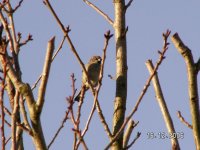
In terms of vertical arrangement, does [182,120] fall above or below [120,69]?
below

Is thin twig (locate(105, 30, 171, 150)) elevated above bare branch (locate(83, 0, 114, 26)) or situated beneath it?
situated beneath

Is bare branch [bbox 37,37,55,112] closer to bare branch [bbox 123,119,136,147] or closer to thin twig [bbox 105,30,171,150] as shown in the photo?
thin twig [bbox 105,30,171,150]

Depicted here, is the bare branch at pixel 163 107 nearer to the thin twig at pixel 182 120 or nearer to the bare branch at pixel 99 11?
the thin twig at pixel 182 120

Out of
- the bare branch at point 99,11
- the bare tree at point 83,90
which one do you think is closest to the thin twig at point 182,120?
the bare tree at point 83,90

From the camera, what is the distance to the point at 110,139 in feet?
9.43

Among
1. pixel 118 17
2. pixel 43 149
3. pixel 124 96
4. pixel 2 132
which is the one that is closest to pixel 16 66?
pixel 2 132

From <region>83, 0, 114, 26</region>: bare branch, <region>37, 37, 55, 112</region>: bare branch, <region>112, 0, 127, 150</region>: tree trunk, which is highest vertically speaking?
<region>83, 0, 114, 26</region>: bare branch

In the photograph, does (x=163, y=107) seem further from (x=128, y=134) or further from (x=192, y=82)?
(x=192, y=82)

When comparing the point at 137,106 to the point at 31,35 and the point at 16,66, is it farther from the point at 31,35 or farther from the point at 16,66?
the point at 31,35

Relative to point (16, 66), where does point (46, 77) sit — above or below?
below

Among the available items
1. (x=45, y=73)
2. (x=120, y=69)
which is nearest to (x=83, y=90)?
(x=120, y=69)

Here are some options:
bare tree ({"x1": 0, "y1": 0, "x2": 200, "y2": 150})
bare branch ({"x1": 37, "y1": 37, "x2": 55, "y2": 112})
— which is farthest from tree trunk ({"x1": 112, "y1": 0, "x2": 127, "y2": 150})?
bare branch ({"x1": 37, "y1": 37, "x2": 55, "y2": 112})

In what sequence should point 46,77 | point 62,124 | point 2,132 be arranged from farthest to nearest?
point 62,124 → point 2,132 → point 46,77

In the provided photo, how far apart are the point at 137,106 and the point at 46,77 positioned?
2.10 feet
